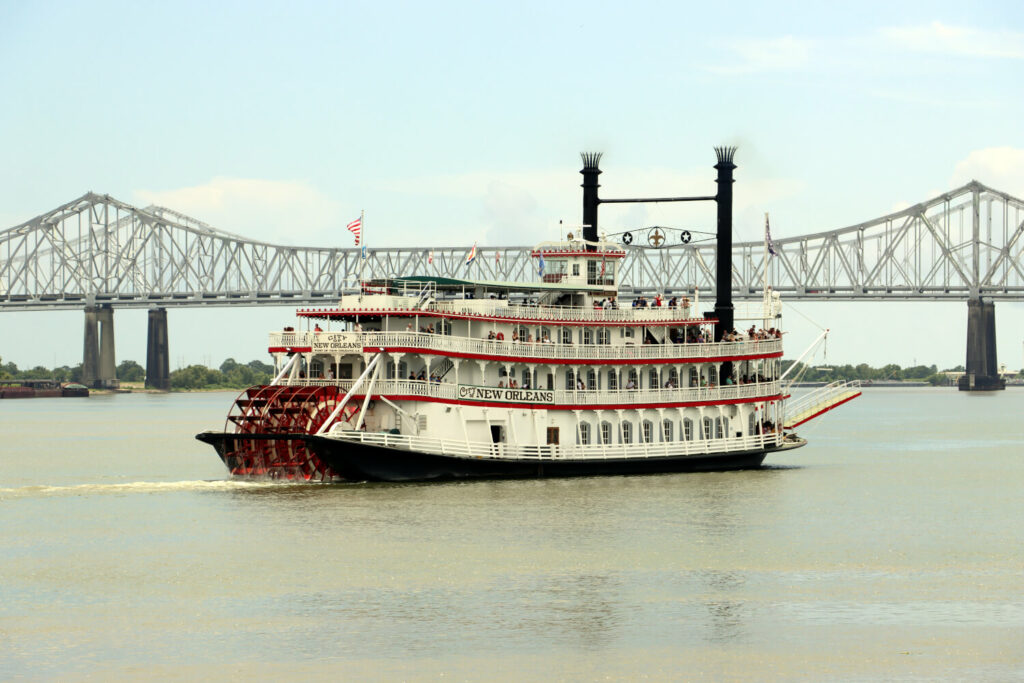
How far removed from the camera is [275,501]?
39.6 metres

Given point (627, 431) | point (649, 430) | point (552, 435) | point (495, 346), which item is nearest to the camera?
point (495, 346)

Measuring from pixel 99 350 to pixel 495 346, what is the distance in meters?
141

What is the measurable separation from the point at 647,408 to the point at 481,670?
83.2ft

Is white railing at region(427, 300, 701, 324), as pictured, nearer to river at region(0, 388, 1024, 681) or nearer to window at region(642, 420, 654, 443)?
window at region(642, 420, 654, 443)

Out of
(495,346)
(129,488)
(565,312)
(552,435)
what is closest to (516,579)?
(495,346)

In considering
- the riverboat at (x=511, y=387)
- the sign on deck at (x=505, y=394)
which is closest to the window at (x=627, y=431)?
the riverboat at (x=511, y=387)

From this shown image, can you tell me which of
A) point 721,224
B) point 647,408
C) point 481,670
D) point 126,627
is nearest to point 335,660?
point 481,670

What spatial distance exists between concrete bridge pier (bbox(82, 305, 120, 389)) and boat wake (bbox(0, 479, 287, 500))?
130645mm

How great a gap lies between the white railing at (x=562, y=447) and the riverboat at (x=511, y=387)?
47 mm

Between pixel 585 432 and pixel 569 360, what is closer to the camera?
pixel 569 360

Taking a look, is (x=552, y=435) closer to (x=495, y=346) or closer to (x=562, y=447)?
(x=562, y=447)

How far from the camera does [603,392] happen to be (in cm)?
4628

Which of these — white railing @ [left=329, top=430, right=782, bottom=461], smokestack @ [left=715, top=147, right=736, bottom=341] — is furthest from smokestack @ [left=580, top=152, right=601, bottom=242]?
white railing @ [left=329, top=430, right=782, bottom=461]

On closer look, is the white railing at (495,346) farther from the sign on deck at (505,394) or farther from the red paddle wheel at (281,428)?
the red paddle wheel at (281,428)
